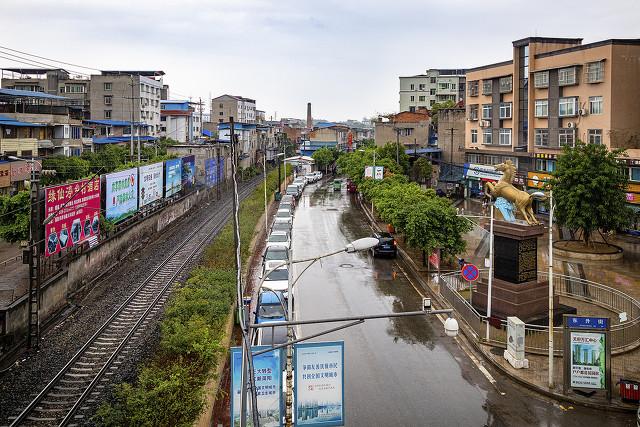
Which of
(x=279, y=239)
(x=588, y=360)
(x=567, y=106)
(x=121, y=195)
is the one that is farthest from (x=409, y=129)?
(x=588, y=360)

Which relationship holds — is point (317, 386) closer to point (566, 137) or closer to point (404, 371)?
point (404, 371)

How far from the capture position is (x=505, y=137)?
54.5 meters

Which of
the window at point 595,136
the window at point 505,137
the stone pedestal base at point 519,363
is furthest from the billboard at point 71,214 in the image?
the window at point 505,137

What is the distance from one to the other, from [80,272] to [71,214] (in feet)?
8.03

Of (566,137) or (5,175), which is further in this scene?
(566,137)

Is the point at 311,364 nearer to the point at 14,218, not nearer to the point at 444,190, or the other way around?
the point at 14,218

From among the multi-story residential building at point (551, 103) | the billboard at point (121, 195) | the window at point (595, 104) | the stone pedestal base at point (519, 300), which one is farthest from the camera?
the window at point (595, 104)

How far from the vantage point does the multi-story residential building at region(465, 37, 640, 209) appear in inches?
1604

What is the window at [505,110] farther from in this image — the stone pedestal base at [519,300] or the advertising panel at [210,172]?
the stone pedestal base at [519,300]

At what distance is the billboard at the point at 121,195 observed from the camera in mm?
29859

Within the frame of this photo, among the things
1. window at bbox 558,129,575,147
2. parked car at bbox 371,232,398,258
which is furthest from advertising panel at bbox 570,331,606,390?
window at bbox 558,129,575,147

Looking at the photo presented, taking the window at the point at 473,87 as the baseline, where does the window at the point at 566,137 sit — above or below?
below

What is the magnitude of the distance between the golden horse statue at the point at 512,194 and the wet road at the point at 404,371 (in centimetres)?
516

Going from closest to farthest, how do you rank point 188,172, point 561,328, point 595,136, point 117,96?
point 561,328, point 595,136, point 188,172, point 117,96
